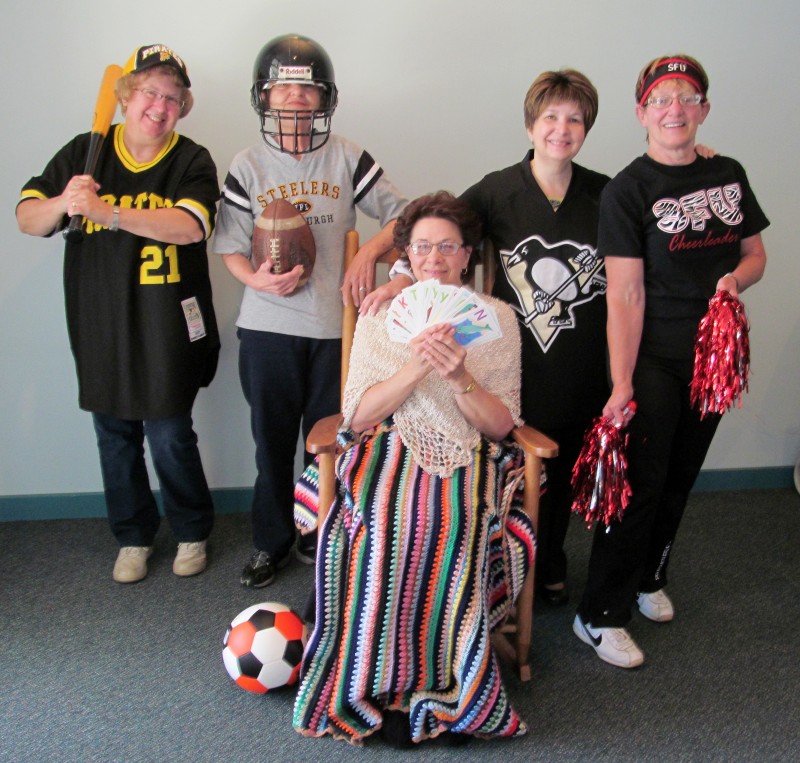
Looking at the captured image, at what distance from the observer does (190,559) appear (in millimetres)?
2525

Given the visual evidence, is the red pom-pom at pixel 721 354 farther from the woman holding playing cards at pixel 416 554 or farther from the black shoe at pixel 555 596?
the black shoe at pixel 555 596

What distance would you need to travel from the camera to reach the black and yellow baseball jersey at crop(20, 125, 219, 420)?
2211mm

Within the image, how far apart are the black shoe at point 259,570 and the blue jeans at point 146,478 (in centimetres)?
22

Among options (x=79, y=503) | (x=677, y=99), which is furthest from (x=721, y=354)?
(x=79, y=503)

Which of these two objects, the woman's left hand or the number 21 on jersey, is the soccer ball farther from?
the number 21 on jersey

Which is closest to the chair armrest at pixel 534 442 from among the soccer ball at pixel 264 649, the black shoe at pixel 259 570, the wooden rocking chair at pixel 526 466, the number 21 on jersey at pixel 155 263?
the wooden rocking chair at pixel 526 466

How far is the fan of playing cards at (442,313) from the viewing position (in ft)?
5.97

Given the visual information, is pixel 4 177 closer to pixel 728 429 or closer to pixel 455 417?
pixel 455 417

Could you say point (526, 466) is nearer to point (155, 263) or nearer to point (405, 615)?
point (405, 615)

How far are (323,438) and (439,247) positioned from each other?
61 cm

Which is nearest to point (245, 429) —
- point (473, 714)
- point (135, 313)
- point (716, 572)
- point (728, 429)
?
point (135, 313)

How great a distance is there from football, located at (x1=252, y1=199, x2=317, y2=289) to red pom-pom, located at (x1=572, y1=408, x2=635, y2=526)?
0.98 metres

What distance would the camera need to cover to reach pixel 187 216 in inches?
84.7

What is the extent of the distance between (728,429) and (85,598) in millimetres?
2723
